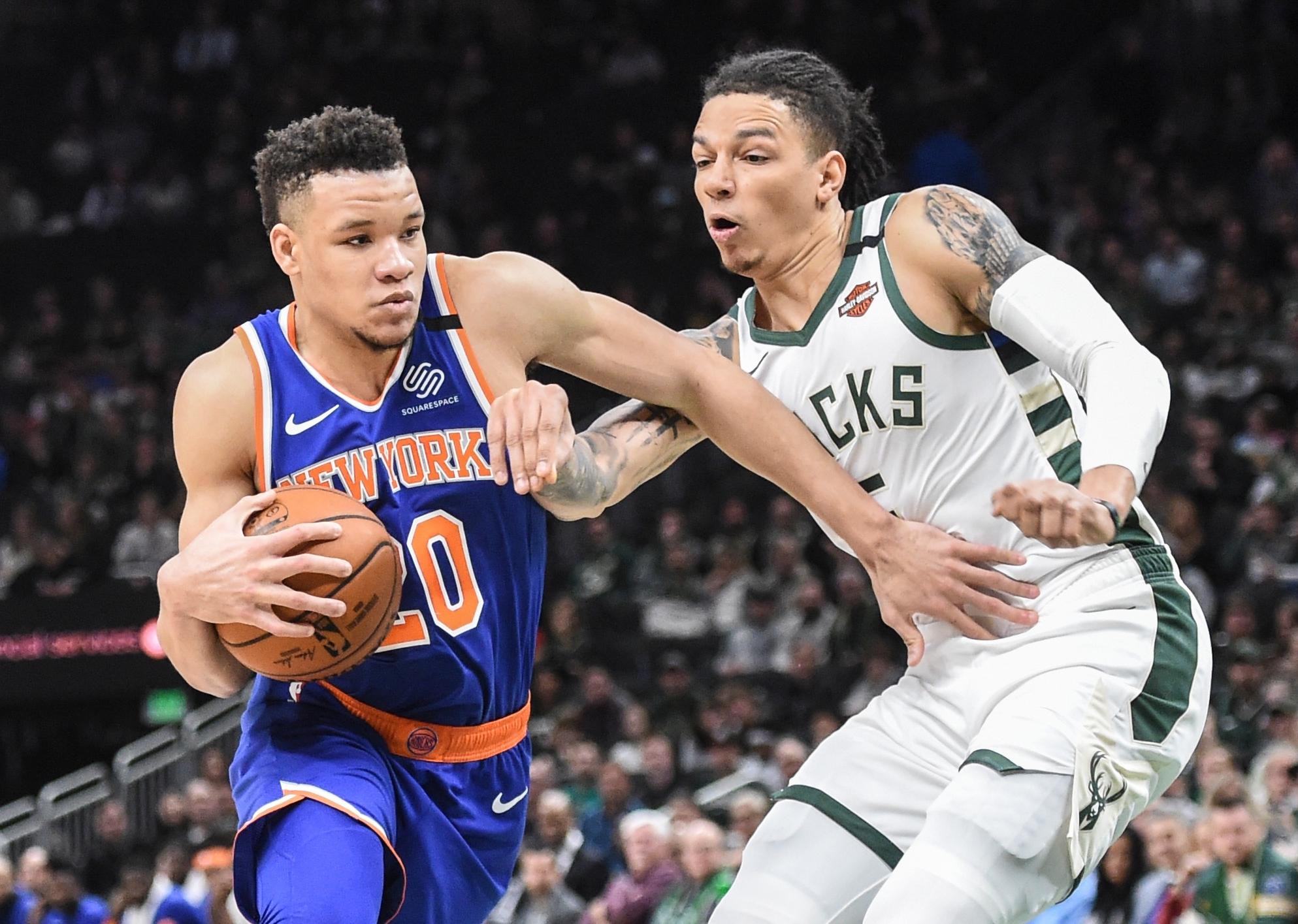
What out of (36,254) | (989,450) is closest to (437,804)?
(989,450)

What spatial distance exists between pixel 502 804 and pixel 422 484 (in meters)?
0.89

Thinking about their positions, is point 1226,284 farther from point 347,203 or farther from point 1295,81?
point 347,203

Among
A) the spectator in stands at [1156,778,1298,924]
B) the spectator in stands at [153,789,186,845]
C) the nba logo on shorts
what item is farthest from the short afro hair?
the spectator in stands at [153,789,186,845]

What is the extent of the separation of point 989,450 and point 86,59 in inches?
692

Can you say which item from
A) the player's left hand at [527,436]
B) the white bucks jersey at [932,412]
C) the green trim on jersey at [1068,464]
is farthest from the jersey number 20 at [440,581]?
the green trim on jersey at [1068,464]

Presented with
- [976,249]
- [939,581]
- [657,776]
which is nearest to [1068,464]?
[939,581]

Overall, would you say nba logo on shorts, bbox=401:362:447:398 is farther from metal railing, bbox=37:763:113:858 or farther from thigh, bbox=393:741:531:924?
metal railing, bbox=37:763:113:858

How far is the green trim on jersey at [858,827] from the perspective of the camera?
4.01m

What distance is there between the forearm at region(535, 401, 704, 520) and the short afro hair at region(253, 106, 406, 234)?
84 centimetres

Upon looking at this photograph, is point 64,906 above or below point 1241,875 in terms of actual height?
below

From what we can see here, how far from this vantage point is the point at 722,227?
4281mm

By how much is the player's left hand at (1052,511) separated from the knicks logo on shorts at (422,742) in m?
1.65

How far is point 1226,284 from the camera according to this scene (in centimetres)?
1212

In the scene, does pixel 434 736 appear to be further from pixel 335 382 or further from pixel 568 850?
pixel 568 850
